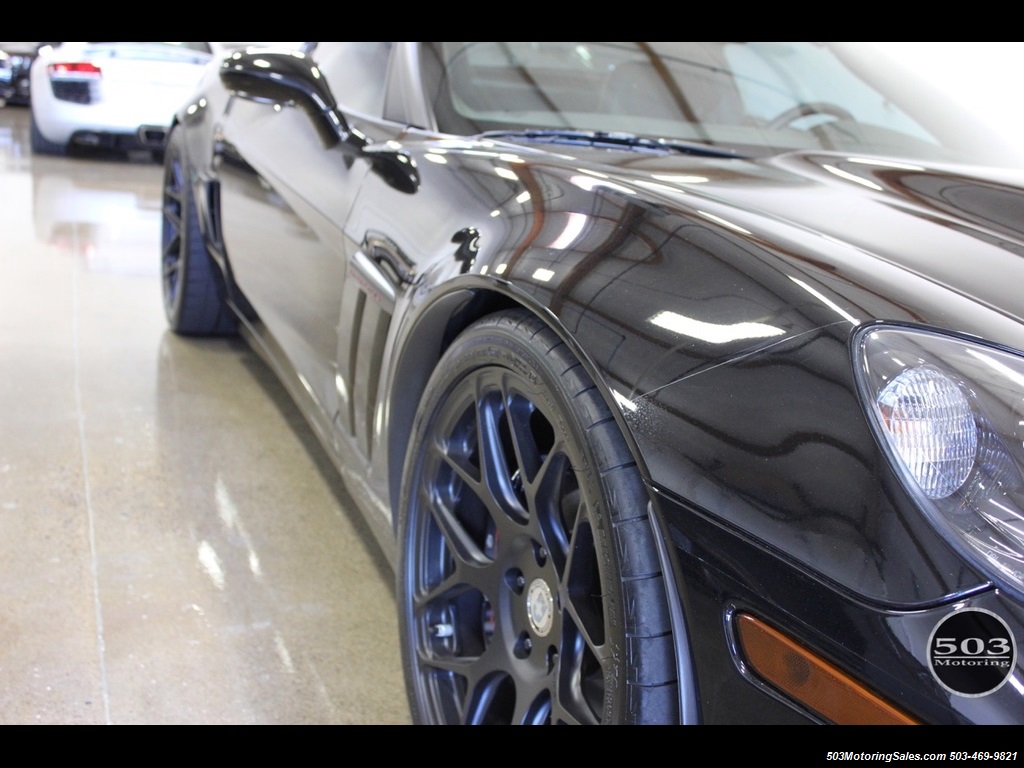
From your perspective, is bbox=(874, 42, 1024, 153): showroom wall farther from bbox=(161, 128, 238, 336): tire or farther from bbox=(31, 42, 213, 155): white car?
bbox=(31, 42, 213, 155): white car

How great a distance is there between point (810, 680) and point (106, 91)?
8132mm

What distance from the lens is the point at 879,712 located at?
2.59 ft

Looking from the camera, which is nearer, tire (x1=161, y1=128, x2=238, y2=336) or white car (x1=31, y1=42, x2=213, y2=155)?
tire (x1=161, y1=128, x2=238, y2=336)

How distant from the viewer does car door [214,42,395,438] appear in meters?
1.94

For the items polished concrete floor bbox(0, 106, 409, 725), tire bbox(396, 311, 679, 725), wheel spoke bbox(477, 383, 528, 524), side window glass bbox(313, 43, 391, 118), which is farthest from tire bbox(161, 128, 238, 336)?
wheel spoke bbox(477, 383, 528, 524)

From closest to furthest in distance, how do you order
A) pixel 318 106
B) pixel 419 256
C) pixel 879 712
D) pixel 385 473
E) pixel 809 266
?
pixel 879 712 < pixel 809 266 < pixel 419 256 < pixel 385 473 < pixel 318 106

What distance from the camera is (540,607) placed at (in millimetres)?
1207

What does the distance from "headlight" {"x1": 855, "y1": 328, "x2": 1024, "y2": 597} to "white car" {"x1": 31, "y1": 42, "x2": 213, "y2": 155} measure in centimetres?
773

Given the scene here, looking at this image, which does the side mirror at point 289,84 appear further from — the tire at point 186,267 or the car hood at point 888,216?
the tire at point 186,267

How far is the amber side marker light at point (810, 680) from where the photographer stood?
79cm
